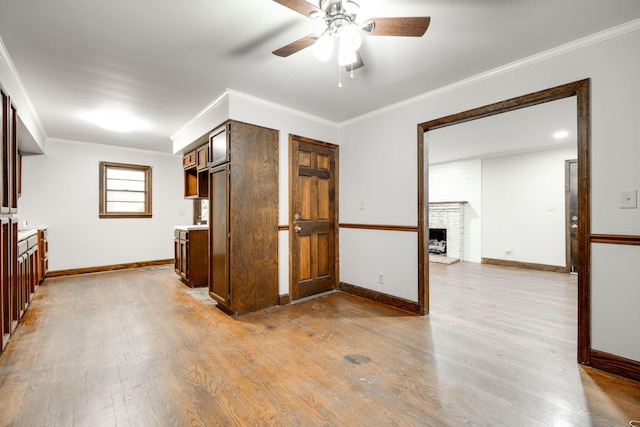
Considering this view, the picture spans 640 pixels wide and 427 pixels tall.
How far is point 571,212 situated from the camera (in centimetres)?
533

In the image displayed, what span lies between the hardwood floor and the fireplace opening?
136 inches

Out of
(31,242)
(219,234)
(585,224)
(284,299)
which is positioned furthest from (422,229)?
(31,242)

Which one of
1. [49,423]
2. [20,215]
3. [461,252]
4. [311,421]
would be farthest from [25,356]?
[461,252]

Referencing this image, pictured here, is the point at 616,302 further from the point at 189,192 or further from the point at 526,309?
the point at 189,192

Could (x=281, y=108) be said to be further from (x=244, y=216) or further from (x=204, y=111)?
(x=244, y=216)

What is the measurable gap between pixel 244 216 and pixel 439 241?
18.1 ft

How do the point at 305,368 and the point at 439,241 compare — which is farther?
the point at 439,241

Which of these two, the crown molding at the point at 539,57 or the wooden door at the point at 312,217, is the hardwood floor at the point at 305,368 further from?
the crown molding at the point at 539,57

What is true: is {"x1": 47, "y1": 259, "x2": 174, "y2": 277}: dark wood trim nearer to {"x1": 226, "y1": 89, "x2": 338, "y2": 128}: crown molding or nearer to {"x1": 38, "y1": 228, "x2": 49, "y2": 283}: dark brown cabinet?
{"x1": 38, "y1": 228, "x2": 49, "y2": 283}: dark brown cabinet

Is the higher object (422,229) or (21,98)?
(21,98)

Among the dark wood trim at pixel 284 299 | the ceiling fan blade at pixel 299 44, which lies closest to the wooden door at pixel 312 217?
the dark wood trim at pixel 284 299

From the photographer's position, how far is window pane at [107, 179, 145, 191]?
5598 mm

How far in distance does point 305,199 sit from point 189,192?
2.51 metres

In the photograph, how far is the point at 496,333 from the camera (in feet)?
8.78
